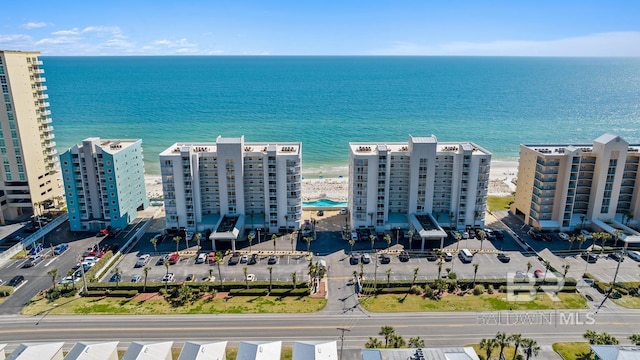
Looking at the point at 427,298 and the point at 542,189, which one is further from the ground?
the point at 542,189

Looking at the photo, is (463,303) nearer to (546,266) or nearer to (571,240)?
(546,266)

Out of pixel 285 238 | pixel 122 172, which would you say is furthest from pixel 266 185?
pixel 122 172

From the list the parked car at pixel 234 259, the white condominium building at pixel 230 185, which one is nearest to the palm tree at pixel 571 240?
the white condominium building at pixel 230 185

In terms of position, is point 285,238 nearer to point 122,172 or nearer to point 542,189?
A: point 122,172

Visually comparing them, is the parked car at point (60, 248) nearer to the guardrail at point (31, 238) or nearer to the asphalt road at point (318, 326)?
the guardrail at point (31, 238)

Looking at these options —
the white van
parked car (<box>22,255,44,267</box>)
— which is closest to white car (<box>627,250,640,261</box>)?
the white van

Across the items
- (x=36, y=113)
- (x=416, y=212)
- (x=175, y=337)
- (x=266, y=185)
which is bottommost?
(x=175, y=337)

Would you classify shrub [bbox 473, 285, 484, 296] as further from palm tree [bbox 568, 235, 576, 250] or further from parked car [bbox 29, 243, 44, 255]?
parked car [bbox 29, 243, 44, 255]
